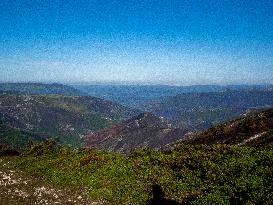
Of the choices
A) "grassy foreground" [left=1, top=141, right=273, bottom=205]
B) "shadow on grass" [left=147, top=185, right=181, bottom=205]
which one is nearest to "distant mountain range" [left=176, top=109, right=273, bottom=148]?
"grassy foreground" [left=1, top=141, right=273, bottom=205]

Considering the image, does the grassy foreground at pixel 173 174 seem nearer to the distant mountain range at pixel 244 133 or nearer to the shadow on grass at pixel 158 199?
the shadow on grass at pixel 158 199

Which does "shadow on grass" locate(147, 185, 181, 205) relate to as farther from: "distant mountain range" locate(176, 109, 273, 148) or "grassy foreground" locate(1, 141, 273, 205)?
"distant mountain range" locate(176, 109, 273, 148)

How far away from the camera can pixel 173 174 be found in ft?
114

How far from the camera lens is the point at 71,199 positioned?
3125 cm

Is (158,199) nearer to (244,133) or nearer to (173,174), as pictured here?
(173,174)

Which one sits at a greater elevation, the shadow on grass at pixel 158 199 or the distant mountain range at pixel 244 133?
the distant mountain range at pixel 244 133

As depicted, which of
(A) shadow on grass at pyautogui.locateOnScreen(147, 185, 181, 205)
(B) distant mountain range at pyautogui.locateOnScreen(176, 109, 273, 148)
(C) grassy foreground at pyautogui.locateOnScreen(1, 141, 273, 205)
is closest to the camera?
(C) grassy foreground at pyautogui.locateOnScreen(1, 141, 273, 205)

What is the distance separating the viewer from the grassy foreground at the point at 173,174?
26.7 meters

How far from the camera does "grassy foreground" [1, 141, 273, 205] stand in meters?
26.7

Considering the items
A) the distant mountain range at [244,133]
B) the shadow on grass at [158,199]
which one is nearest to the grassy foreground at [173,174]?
the shadow on grass at [158,199]

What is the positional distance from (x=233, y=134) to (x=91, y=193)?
114ft

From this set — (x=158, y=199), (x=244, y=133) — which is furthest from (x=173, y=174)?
(x=244, y=133)

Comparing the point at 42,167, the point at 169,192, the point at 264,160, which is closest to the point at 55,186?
the point at 42,167

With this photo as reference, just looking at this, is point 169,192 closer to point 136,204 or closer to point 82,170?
point 136,204
